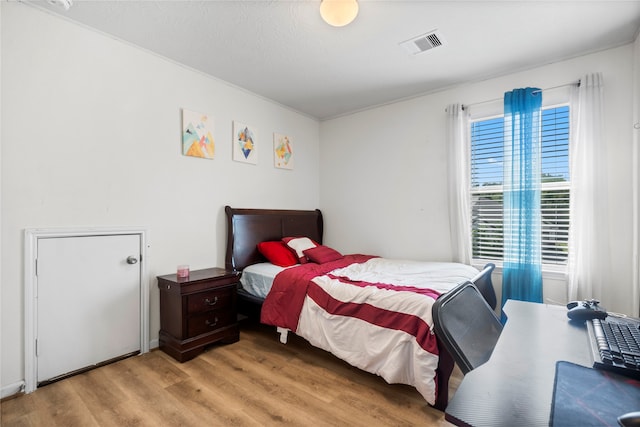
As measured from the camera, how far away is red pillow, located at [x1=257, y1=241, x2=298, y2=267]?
125 inches

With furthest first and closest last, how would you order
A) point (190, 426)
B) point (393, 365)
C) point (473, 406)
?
point (393, 365)
point (190, 426)
point (473, 406)

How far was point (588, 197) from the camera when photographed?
255cm

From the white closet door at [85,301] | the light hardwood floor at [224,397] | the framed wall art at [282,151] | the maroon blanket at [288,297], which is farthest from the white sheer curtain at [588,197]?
the white closet door at [85,301]

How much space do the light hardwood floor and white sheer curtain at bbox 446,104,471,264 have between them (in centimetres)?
138

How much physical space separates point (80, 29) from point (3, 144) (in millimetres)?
1041

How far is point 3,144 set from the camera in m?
1.91

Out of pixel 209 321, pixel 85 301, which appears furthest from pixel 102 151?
pixel 209 321

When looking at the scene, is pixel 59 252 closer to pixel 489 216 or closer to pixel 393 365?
pixel 393 365

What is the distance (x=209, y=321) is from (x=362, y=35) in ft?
9.01

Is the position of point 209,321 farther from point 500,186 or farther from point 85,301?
point 500,186

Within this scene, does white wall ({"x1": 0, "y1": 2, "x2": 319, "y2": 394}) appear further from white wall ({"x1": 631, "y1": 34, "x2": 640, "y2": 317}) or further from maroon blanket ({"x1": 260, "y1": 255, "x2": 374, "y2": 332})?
white wall ({"x1": 631, "y1": 34, "x2": 640, "y2": 317})

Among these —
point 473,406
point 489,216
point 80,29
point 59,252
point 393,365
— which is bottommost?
point 393,365

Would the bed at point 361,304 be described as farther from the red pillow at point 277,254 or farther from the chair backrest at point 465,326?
the chair backrest at point 465,326

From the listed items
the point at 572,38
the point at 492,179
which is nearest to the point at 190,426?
the point at 492,179
